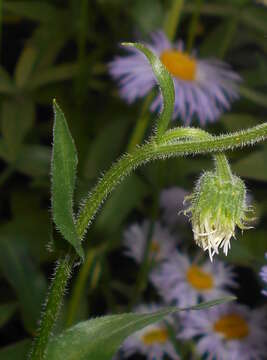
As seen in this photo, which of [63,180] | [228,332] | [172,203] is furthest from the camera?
[172,203]

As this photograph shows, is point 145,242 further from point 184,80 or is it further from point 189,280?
point 184,80

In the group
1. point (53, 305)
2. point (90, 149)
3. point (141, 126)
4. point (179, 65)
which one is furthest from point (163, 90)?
point (179, 65)

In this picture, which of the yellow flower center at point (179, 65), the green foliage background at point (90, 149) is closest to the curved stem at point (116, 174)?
the green foliage background at point (90, 149)

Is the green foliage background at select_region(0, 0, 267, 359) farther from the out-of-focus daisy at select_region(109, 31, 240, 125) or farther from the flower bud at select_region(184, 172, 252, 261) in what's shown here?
the flower bud at select_region(184, 172, 252, 261)

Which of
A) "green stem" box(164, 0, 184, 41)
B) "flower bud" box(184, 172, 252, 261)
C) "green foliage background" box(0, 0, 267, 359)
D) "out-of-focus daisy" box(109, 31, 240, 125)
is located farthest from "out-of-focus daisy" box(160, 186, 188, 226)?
"flower bud" box(184, 172, 252, 261)

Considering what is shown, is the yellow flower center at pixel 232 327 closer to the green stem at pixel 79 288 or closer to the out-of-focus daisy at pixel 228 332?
the out-of-focus daisy at pixel 228 332

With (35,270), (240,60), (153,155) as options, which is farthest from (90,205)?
(240,60)
